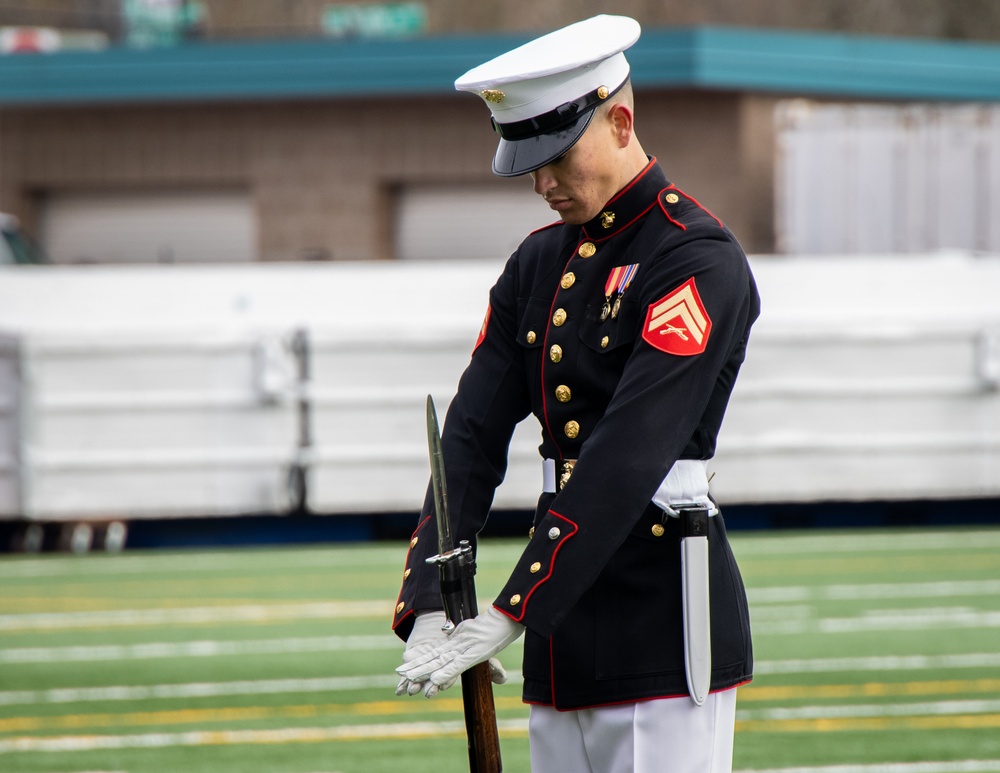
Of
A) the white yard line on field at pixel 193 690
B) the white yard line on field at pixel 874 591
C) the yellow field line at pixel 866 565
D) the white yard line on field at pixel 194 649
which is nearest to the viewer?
the white yard line on field at pixel 193 690

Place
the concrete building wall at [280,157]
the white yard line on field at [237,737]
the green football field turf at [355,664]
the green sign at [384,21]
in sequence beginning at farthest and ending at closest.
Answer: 1. the green sign at [384,21]
2. the concrete building wall at [280,157]
3. the white yard line on field at [237,737]
4. the green football field turf at [355,664]

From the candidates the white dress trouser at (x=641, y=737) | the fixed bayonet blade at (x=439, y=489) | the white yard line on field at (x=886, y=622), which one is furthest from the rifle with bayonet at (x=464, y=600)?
the white yard line on field at (x=886, y=622)

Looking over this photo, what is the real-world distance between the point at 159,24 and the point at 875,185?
10999 mm

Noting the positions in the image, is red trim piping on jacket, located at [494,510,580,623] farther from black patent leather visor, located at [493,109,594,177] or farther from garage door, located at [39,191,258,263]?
garage door, located at [39,191,258,263]

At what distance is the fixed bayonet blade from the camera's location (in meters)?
2.96

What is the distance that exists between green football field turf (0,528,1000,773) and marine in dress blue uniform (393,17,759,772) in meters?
3.25

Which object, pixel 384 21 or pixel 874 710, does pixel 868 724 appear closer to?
pixel 874 710

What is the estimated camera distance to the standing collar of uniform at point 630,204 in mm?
3061

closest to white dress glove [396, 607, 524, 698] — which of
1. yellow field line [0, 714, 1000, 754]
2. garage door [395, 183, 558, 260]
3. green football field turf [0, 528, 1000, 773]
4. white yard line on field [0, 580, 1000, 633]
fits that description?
green football field turf [0, 528, 1000, 773]

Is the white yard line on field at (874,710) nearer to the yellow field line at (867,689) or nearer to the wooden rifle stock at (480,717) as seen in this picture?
the yellow field line at (867,689)

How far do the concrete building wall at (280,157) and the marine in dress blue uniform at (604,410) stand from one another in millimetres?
14528

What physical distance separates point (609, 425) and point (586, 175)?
0.46 meters

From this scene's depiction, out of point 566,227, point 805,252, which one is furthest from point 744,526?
point 566,227

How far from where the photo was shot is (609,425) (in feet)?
9.32
